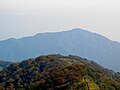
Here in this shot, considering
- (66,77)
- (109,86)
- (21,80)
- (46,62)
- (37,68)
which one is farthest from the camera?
(46,62)

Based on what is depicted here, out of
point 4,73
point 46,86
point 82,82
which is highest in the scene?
point 82,82

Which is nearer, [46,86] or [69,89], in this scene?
[69,89]

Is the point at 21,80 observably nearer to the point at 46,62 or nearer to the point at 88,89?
the point at 46,62

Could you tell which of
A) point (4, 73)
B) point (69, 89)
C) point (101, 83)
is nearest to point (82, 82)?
point (69, 89)

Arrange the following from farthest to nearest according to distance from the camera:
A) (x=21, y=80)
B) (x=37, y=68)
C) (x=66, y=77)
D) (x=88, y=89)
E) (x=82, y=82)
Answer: (x=37, y=68) → (x=21, y=80) → (x=66, y=77) → (x=82, y=82) → (x=88, y=89)

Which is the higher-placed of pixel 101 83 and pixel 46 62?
pixel 101 83

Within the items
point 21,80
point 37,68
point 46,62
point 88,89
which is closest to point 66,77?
point 88,89

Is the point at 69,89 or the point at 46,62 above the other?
Answer: the point at 69,89

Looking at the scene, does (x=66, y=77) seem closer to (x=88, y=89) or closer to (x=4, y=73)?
(x=88, y=89)

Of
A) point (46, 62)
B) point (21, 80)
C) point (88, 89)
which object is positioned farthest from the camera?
point (46, 62)
